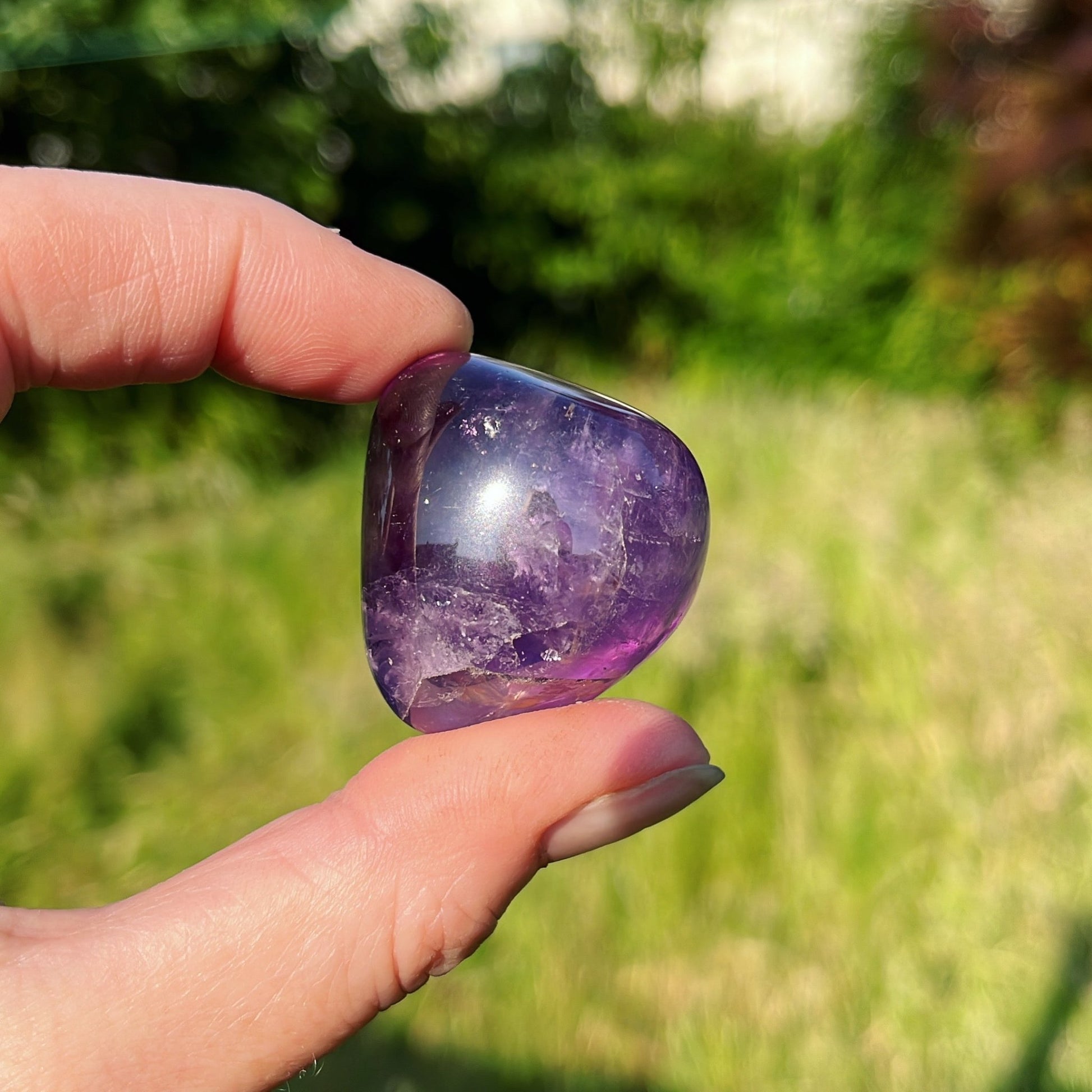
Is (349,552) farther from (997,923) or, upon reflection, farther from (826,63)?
(826,63)

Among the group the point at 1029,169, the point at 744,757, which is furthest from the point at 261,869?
the point at 1029,169

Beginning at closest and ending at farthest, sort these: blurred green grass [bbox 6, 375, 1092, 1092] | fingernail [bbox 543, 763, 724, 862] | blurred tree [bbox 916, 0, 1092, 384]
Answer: fingernail [bbox 543, 763, 724, 862] < blurred green grass [bbox 6, 375, 1092, 1092] < blurred tree [bbox 916, 0, 1092, 384]

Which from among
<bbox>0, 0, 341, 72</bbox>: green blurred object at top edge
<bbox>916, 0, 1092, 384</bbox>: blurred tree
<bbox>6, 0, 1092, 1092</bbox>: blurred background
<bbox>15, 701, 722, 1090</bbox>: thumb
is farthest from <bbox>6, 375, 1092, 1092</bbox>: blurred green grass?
<bbox>0, 0, 341, 72</bbox>: green blurred object at top edge

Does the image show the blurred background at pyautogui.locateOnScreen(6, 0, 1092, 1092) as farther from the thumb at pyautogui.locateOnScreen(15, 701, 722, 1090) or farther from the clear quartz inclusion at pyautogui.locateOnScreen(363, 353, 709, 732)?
the clear quartz inclusion at pyautogui.locateOnScreen(363, 353, 709, 732)

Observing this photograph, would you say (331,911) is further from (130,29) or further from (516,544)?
(130,29)

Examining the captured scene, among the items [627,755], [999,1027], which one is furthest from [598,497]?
[999,1027]

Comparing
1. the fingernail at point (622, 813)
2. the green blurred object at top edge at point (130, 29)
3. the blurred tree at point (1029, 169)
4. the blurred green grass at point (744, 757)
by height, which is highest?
the blurred tree at point (1029, 169)

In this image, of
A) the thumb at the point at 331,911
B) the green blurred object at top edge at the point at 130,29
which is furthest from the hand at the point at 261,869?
the green blurred object at top edge at the point at 130,29

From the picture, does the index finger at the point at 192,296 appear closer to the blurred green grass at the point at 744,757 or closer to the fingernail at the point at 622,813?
the fingernail at the point at 622,813
